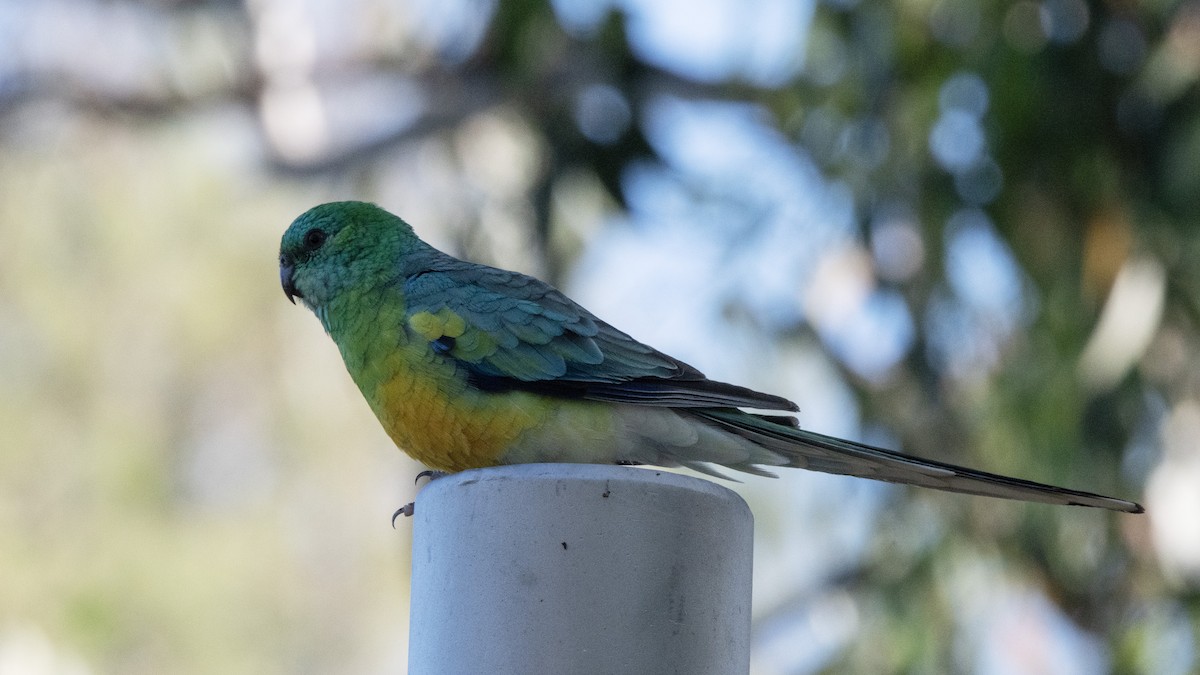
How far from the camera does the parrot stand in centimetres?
424

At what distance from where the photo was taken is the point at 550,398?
14.4 ft

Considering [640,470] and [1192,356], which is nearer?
[640,470]

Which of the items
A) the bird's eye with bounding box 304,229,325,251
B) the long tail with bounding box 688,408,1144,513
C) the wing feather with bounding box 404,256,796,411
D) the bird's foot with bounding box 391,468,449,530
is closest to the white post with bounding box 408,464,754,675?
the bird's foot with bounding box 391,468,449,530

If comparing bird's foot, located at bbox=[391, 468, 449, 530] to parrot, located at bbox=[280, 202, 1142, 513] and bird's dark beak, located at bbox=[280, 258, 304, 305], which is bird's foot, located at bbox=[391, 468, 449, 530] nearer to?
parrot, located at bbox=[280, 202, 1142, 513]

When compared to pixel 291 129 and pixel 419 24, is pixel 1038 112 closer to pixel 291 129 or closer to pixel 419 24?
pixel 419 24

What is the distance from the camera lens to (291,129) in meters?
12.7

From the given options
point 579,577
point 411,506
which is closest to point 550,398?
point 411,506

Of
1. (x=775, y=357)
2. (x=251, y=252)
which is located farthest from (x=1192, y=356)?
(x=251, y=252)

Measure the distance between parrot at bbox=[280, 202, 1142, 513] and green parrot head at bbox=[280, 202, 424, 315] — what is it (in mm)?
393

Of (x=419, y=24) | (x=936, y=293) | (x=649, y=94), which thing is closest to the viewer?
(x=936, y=293)

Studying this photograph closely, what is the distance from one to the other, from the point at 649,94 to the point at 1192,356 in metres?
Answer: 4.34

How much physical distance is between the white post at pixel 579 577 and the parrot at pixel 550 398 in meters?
0.99

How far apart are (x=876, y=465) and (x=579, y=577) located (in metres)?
1.33

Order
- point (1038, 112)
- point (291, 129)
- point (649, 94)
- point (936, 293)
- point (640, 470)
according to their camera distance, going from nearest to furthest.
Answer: point (640, 470) < point (1038, 112) < point (936, 293) < point (649, 94) < point (291, 129)
